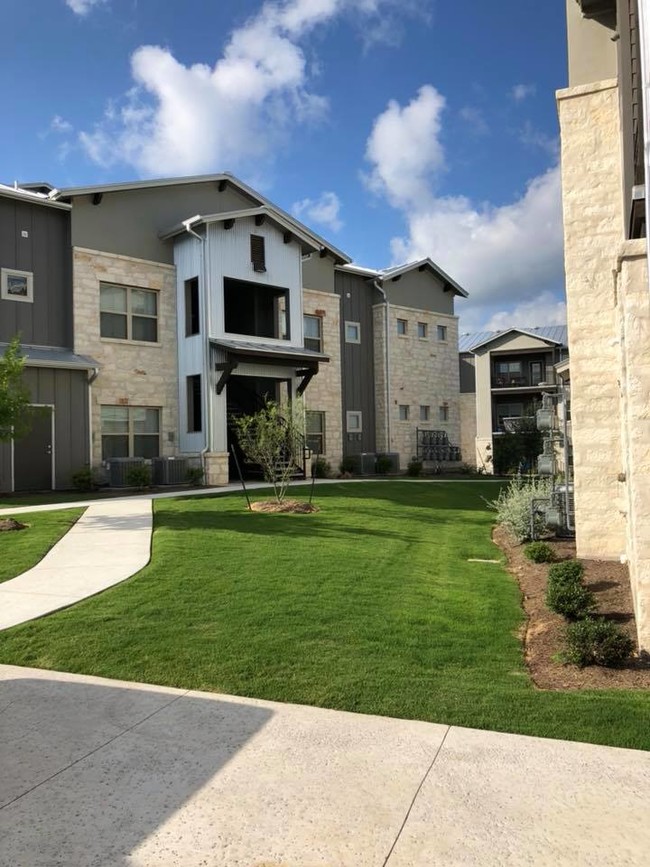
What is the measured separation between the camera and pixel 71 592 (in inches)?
283

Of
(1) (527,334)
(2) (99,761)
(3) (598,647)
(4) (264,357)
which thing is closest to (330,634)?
(3) (598,647)

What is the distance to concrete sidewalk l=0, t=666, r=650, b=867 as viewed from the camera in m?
2.79

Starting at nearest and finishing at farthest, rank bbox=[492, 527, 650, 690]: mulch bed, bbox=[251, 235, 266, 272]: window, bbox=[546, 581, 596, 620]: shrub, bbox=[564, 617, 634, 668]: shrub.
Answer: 1. bbox=[492, 527, 650, 690]: mulch bed
2. bbox=[564, 617, 634, 668]: shrub
3. bbox=[546, 581, 596, 620]: shrub
4. bbox=[251, 235, 266, 272]: window

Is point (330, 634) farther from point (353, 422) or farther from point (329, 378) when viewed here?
point (353, 422)

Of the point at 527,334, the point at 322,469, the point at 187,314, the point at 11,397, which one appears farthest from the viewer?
the point at 527,334

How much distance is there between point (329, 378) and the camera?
25.7 m

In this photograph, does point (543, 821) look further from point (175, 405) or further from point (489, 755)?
point (175, 405)

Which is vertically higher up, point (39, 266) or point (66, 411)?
point (39, 266)

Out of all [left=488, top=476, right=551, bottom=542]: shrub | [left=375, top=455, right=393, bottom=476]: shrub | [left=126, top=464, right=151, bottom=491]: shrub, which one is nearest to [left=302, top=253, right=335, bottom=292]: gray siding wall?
[left=375, top=455, right=393, bottom=476]: shrub

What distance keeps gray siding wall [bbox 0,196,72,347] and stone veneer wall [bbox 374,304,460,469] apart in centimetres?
1285

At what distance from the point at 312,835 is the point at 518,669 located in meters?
2.70

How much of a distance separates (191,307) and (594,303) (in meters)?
14.3

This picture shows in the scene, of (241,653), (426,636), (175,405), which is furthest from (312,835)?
(175,405)

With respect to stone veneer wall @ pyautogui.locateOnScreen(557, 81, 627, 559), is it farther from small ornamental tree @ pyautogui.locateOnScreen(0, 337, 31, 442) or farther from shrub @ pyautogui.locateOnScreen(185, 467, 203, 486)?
shrub @ pyautogui.locateOnScreen(185, 467, 203, 486)
